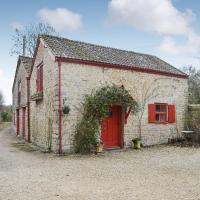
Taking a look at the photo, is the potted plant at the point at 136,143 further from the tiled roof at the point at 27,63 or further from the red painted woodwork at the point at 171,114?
the tiled roof at the point at 27,63

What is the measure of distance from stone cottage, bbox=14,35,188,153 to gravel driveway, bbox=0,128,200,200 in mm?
2068

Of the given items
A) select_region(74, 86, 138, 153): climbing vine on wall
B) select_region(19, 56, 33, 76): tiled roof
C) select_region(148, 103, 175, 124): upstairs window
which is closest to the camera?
select_region(74, 86, 138, 153): climbing vine on wall

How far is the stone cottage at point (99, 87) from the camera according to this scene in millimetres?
14344

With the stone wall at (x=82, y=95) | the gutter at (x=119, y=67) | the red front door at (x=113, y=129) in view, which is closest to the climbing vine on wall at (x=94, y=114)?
the stone wall at (x=82, y=95)

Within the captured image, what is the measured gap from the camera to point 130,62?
17391mm

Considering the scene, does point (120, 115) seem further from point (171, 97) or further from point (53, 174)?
point (53, 174)

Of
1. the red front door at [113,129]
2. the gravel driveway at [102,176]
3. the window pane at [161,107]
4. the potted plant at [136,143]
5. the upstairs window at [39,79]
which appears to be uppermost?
the upstairs window at [39,79]

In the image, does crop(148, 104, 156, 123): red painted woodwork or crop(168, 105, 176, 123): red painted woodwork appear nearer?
crop(148, 104, 156, 123): red painted woodwork

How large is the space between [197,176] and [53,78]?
8304 millimetres

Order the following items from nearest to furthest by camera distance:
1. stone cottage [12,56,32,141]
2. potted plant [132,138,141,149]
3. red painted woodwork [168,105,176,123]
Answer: potted plant [132,138,141,149] < red painted woodwork [168,105,176,123] < stone cottage [12,56,32,141]

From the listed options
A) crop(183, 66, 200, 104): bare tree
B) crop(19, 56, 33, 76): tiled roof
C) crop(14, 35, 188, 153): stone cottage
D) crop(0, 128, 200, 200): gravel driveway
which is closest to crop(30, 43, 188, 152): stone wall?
crop(14, 35, 188, 153): stone cottage

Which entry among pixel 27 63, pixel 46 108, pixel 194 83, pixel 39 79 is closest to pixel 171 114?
pixel 46 108

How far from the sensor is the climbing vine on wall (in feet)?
46.6

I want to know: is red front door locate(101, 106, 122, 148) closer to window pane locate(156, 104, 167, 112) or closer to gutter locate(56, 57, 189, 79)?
gutter locate(56, 57, 189, 79)
